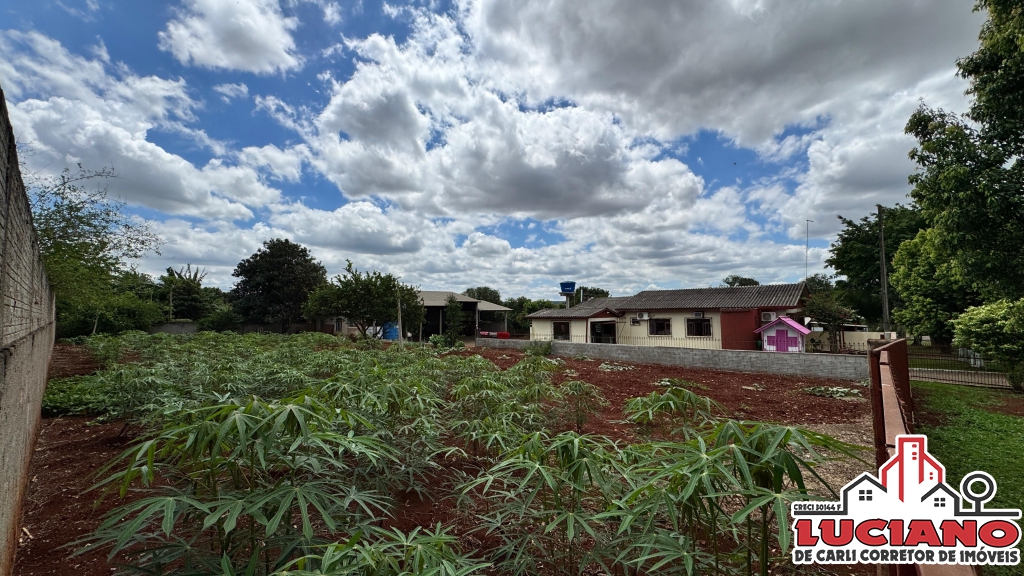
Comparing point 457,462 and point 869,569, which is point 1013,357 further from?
point 457,462

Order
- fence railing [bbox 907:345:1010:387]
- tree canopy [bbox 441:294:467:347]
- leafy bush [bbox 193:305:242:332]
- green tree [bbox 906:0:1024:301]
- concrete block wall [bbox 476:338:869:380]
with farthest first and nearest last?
1. leafy bush [bbox 193:305:242:332]
2. tree canopy [bbox 441:294:467:347]
3. concrete block wall [bbox 476:338:869:380]
4. fence railing [bbox 907:345:1010:387]
5. green tree [bbox 906:0:1024:301]

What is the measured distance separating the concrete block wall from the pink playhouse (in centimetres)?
420

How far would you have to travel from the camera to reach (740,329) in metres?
17.3

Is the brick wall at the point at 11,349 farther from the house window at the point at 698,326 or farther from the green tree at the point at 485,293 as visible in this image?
the green tree at the point at 485,293

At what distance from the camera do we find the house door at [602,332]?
2127 cm

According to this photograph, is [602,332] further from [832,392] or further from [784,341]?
[832,392]

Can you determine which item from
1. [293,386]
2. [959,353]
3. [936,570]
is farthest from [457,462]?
[959,353]

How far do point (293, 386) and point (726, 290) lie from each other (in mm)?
19465

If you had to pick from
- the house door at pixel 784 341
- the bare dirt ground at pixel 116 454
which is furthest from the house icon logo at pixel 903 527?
the house door at pixel 784 341

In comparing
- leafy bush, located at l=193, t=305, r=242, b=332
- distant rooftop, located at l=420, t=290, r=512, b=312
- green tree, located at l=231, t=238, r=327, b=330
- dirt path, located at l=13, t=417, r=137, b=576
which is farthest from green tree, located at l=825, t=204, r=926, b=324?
leafy bush, located at l=193, t=305, r=242, b=332

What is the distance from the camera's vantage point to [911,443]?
1.91 metres

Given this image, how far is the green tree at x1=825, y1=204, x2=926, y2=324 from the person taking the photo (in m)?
22.8

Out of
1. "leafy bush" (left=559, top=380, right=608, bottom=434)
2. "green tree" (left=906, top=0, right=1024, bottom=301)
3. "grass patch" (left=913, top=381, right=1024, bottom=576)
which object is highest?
"green tree" (left=906, top=0, right=1024, bottom=301)

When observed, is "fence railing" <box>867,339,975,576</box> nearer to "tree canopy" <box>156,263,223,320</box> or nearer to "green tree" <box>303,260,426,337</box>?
"green tree" <box>303,260,426,337</box>
